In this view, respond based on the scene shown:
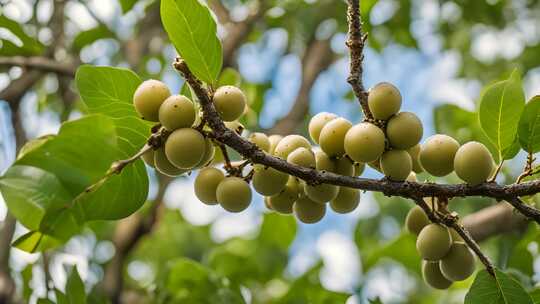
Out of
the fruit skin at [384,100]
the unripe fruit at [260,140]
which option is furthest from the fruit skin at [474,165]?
the unripe fruit at [260,140]

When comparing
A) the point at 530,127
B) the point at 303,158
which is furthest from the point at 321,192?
the point at 530,127

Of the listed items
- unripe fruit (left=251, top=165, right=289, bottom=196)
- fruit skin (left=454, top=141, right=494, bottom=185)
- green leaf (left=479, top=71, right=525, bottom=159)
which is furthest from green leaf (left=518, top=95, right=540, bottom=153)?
unripe fruit (left=251, top=165, right=289, bottom=196)

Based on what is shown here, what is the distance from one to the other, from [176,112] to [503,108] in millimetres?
615

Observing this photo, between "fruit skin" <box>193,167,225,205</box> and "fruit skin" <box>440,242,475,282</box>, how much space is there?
48 centimetres

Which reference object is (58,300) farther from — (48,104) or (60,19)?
(48,104)

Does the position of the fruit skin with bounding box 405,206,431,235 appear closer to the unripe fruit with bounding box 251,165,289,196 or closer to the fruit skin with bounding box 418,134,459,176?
the fruit skin with bounding box 418,134,459,176

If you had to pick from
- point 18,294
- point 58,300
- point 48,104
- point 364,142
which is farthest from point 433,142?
point 48,104

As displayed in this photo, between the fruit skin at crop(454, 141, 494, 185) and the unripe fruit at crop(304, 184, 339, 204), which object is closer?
the fruit skin at crop(454, 141, 494, 185)

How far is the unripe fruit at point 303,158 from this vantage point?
50.3 inches

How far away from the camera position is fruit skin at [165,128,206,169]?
1.20m

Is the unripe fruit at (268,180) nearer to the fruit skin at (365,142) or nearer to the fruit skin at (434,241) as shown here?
the fruit skin at (365,142)

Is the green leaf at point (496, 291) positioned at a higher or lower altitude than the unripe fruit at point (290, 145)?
lower

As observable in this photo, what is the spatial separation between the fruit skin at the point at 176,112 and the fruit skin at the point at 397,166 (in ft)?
1.20

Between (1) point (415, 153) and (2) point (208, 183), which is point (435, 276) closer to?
(1) point (415, 153)
